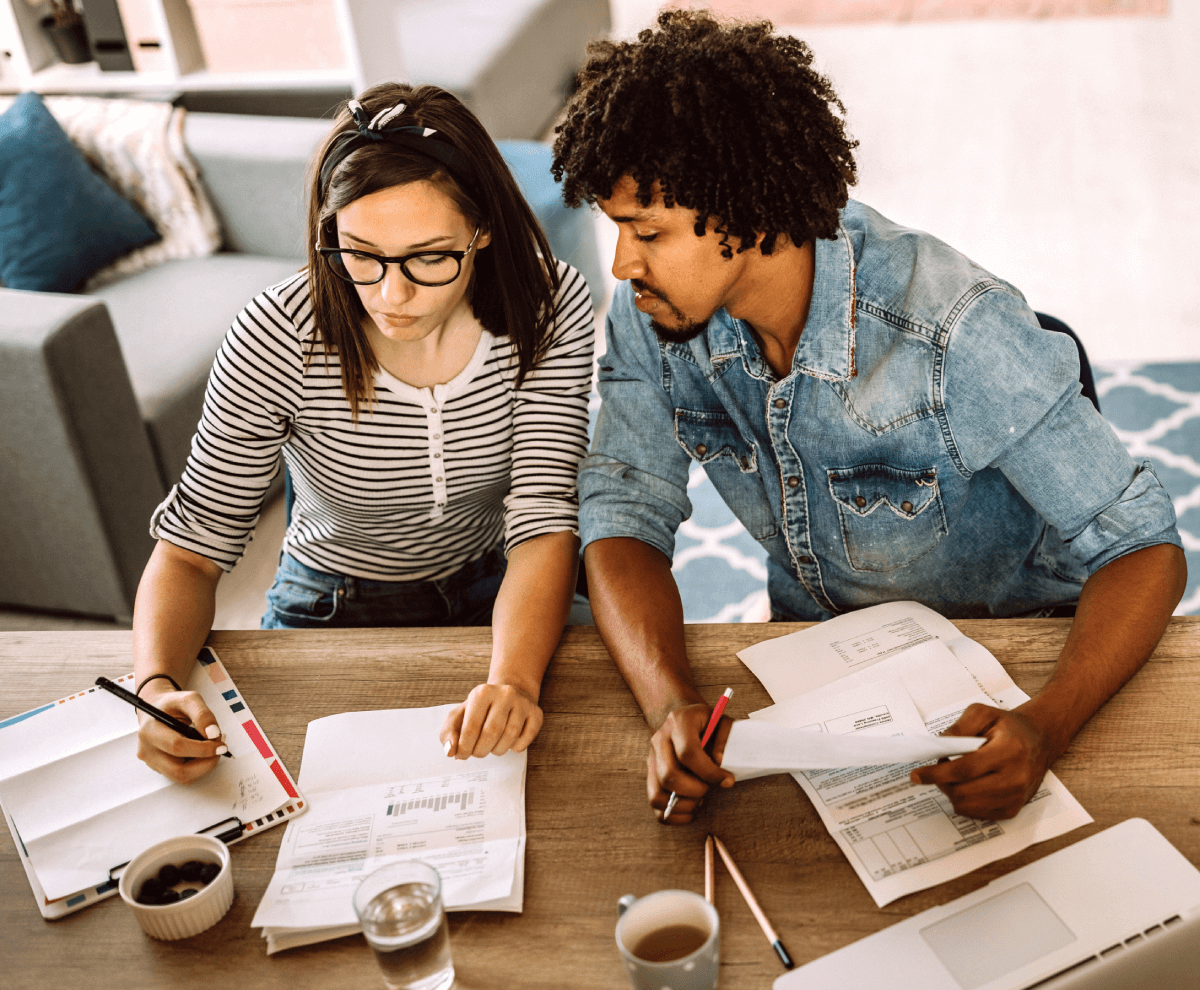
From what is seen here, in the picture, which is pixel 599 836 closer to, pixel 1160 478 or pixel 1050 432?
pixel 1050 432

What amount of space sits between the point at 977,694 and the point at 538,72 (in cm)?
384

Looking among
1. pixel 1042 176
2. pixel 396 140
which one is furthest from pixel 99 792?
pixel 1042 176

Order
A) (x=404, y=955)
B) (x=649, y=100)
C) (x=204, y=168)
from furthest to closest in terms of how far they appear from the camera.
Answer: (x=204, y=168), (x=649, y=100), (x=404, y=955)

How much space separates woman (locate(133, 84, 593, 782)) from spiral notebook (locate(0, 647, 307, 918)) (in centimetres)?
5

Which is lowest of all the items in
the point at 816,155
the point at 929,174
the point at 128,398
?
the point at 929,174

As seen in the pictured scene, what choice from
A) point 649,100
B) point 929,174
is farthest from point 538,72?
point 649,100

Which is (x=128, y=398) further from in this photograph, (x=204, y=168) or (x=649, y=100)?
(x=649, y=100)

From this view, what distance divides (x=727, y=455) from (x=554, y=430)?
0.21 m

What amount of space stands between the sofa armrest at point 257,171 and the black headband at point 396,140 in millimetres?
1580

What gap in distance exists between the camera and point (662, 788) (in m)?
0.96

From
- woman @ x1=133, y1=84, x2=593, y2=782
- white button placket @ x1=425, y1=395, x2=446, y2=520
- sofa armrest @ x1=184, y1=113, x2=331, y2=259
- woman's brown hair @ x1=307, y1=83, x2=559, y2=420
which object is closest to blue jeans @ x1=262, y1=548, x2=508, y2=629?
woman @ x1=133, y1=84, x2=593, y2=782

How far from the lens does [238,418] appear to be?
4.27 ft

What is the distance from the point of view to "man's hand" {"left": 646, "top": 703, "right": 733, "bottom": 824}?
0.95m

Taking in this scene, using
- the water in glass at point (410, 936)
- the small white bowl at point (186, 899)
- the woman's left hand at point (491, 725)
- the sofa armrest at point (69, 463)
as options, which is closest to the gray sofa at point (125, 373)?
the sofa armrest at point (69, 463)
